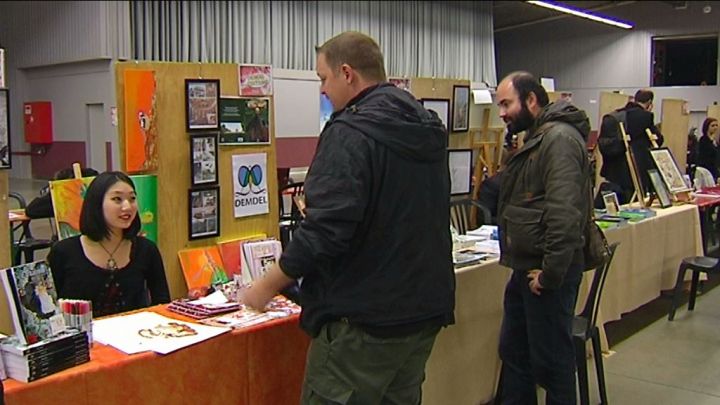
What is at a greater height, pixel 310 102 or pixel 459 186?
pixel 310 102

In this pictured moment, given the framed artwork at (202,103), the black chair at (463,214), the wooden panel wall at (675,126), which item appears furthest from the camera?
the wooden panel wall at (675,126)

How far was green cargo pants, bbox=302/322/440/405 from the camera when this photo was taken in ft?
5.44

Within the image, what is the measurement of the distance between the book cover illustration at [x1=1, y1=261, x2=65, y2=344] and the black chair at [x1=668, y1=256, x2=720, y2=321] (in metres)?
3.92

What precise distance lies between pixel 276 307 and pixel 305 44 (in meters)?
9.56

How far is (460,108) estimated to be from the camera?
15.8 feet

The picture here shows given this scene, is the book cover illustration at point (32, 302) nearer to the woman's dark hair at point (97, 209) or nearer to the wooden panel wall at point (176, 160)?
the woman's dark hair at point (97, 209)

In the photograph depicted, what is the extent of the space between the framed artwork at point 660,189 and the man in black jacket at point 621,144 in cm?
47

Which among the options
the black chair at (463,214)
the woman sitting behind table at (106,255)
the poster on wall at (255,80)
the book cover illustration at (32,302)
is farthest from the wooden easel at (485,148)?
the book cover illustration at (32,302)

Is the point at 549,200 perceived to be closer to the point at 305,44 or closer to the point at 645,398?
the point at 645,398

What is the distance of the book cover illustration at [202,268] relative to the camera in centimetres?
275


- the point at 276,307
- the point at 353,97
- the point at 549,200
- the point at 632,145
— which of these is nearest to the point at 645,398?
the point at 549,200

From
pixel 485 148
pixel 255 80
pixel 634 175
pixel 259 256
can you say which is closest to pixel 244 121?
pixel 255 80

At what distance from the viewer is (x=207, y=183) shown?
278 centimetres

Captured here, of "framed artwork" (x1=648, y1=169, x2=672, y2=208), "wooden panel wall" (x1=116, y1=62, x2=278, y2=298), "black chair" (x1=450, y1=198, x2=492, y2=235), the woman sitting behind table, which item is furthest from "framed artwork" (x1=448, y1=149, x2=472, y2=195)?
the woman sitting behind table
